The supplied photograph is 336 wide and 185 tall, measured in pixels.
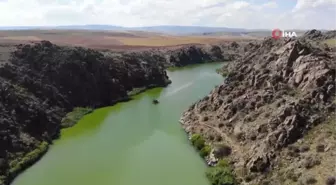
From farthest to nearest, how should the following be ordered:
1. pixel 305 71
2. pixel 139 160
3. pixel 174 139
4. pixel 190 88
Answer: pixel 190 88
pixel 174 139
pixel 305 71
pixel 139 160

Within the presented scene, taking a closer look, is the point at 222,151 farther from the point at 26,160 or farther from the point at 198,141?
the point at 26,160

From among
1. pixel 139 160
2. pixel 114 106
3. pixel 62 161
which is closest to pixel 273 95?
pixel 139 160

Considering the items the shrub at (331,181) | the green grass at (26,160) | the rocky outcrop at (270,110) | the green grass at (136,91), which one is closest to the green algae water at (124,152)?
the green grass at (26,160)

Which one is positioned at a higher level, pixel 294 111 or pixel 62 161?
pixel 294 111

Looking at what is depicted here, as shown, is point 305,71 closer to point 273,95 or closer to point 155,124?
point 273,95

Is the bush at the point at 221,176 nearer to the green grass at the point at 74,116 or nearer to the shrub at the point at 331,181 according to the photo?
the shrub at the point at 331,181
